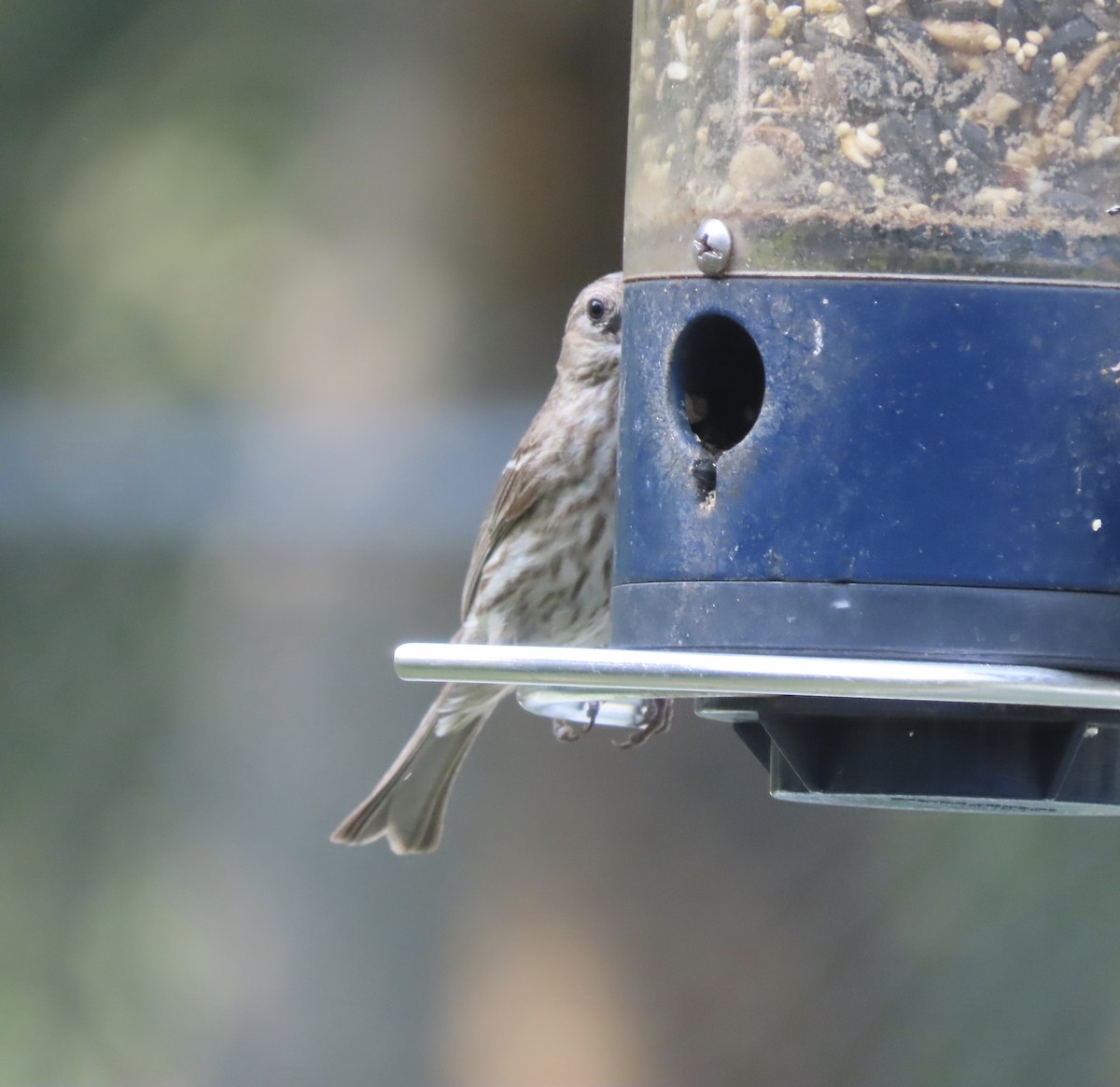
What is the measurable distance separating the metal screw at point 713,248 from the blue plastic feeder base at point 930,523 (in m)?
0.07

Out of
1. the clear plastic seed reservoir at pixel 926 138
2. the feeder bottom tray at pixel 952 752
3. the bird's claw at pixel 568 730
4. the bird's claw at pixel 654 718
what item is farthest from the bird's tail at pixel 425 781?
the clear plastic seed reservoir at pixel 926 138

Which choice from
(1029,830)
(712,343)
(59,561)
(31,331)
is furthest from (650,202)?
(31,331)

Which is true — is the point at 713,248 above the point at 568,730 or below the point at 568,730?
above

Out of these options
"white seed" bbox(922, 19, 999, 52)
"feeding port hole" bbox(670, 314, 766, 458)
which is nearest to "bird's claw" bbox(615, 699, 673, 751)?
"feeding port hole" bbox(670, 314, 766, 458)

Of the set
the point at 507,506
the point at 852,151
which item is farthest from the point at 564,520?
the point at 852,151

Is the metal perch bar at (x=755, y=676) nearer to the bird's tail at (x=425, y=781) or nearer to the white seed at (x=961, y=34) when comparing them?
the white seed at (x=961, y=34)

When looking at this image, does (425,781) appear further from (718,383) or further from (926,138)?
(926,138)

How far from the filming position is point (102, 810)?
680 cm

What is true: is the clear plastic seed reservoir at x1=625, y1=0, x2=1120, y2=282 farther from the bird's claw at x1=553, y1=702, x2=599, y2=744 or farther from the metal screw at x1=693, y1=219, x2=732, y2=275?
the bird's claw at x1=553, y1=702, x2=599, y2=744

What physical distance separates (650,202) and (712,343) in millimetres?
247

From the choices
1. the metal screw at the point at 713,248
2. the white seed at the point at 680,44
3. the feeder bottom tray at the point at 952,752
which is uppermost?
the white seed at the point at 680,44

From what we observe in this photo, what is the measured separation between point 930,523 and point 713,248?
1.79ft

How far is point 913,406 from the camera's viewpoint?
3.13m

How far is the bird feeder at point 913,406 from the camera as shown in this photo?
3.10 meters
